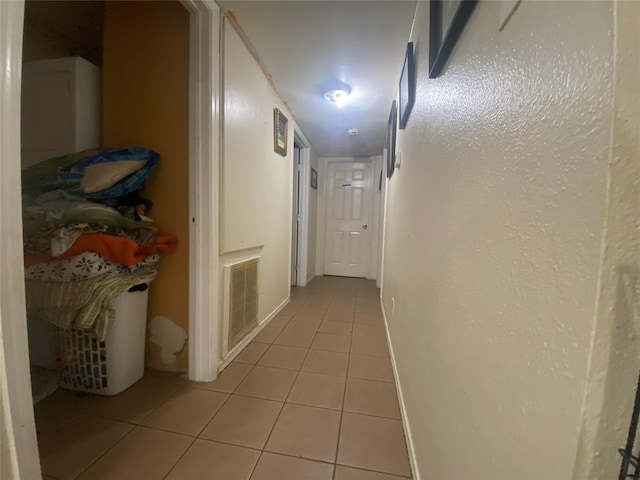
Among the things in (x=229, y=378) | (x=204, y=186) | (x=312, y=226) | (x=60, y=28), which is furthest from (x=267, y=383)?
(x=60, y=28)

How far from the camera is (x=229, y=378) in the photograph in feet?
4.84

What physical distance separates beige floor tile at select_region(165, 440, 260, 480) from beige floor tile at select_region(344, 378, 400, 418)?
0.51 metres

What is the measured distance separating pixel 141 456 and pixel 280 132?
236 cm

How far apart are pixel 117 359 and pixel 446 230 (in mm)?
1664

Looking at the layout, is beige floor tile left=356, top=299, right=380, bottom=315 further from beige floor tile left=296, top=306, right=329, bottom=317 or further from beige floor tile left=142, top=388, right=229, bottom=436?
beige floor tile left=142, top=388, right=229, bottom=436

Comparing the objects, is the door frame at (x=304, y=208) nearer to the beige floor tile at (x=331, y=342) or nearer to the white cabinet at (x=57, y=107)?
the beige floor tile at (x=331, y=342)

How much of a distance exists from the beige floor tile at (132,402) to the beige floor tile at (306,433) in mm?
647

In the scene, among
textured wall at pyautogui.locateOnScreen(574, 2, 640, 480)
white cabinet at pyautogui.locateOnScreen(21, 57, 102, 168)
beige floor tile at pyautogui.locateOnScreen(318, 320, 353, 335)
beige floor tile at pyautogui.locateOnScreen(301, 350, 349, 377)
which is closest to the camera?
textured wall at pyautogui.locateOnScreen(574, 2, 640, 480)

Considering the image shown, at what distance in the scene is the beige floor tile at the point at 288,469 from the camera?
2.96 feet

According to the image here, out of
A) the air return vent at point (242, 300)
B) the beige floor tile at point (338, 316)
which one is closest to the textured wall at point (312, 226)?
the beige floor tile at point (338, 316)

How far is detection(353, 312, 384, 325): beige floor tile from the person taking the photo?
2.40m

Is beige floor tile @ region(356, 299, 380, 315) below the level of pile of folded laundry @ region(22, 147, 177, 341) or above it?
below

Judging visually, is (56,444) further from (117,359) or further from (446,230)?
(446,230)

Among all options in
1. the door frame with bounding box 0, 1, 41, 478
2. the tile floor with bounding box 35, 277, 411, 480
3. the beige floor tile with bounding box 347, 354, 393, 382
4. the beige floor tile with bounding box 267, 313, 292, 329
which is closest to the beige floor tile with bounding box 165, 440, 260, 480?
the tile floor with bounding box 35, 277, 411, 480
